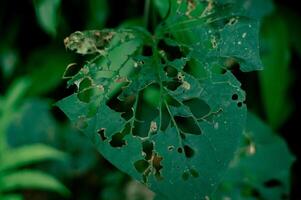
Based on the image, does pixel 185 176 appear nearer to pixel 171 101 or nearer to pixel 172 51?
pixel 171 101

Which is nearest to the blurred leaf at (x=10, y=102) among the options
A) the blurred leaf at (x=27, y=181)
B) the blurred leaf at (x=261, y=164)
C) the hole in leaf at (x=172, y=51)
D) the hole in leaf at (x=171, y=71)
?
the blurred leaf at (x=27, y=181)

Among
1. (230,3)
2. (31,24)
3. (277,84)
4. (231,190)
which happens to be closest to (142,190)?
(231,190)

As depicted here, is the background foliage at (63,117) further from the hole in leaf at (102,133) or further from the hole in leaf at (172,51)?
the hole in leaf at (102,133)

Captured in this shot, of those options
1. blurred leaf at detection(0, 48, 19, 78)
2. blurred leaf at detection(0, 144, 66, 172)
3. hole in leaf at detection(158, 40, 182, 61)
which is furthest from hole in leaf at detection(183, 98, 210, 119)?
blurred leaf at detection(0, 48, 19, 78)

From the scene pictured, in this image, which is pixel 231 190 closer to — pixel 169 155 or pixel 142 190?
pixel 142 190

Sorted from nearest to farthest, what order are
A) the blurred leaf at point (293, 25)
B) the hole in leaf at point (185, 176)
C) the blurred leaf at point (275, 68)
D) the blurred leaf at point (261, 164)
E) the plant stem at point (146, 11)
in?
the hole in leaf at point (185, 176)
the plant stem at point (146, 11)
the blurred leaf at point (261, 164)
the blurred leaf at point (275, 68)
the blurred leaf at point (293, 25)

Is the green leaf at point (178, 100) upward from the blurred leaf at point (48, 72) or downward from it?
upward

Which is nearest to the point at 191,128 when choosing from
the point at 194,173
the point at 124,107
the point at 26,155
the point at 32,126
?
the point at 124,107
